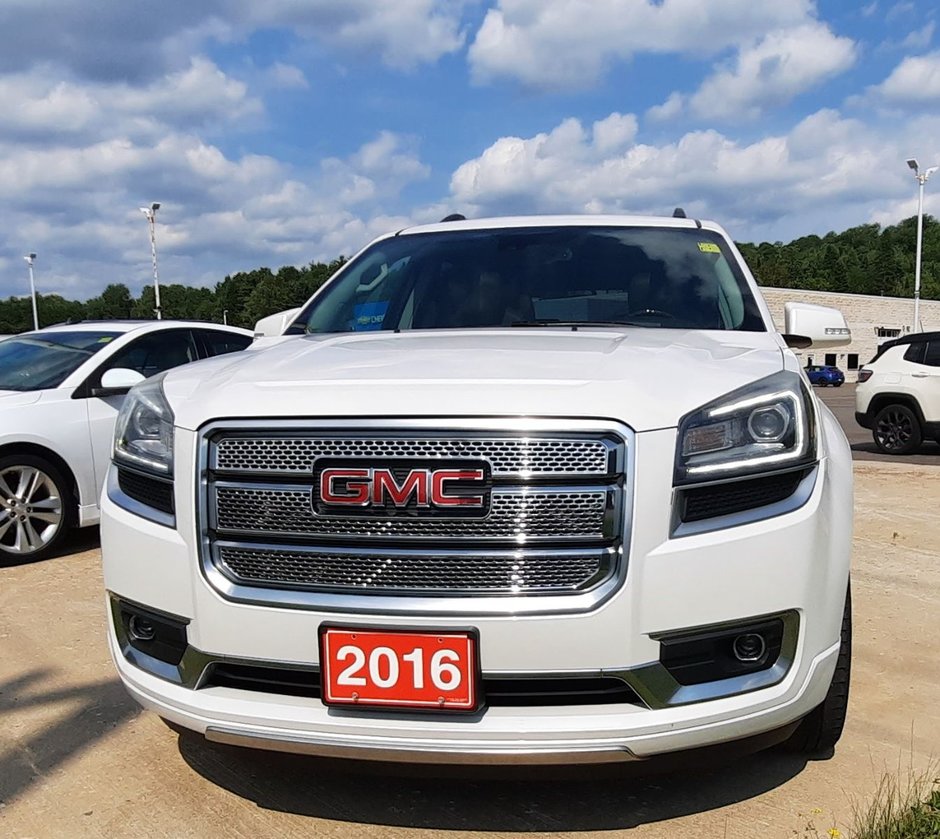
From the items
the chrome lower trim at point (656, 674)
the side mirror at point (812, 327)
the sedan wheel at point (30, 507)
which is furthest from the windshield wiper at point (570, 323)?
the sedan wheel at point (30, 507)

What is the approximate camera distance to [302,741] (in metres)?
2.15

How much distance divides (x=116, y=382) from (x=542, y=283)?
3241mm

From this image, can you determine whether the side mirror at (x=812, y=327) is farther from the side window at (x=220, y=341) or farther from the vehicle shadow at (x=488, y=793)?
the side window at (x=220, y=341)

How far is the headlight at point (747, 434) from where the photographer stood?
2.14m

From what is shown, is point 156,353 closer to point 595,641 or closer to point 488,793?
point 488,793

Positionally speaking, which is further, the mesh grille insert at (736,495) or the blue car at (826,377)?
the blue car at (826,377)

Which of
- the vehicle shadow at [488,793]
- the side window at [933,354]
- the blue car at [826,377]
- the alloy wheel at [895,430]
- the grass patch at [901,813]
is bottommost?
the blue car at [826,377]

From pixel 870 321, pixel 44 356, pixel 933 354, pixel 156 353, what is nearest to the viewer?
pixel 44 356

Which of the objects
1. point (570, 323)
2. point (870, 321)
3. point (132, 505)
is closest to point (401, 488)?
point (132, 505)

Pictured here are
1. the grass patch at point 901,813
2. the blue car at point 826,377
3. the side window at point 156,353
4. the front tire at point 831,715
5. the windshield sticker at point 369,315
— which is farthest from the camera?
the blue car at point 826,377

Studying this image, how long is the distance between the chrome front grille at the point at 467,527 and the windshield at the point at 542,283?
134cm

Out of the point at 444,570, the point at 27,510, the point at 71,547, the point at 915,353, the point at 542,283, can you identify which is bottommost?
the point at 71,547

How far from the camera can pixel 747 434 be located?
7.27 feet

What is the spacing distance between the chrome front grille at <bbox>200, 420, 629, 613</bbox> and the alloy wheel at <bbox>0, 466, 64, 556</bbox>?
13.2 feet
